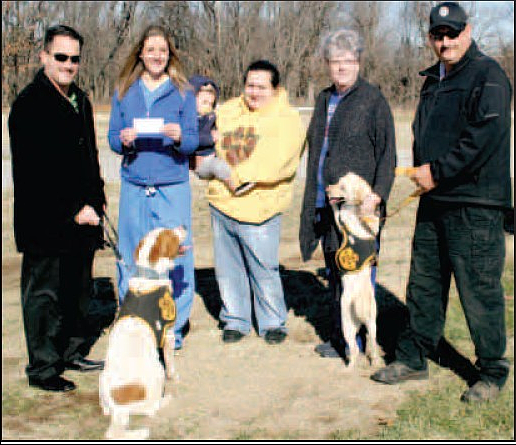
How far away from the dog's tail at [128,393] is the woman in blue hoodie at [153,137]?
1.48 meters

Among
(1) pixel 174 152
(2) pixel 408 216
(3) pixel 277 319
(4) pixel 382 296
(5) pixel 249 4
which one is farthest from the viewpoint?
(5) pixel 249 4

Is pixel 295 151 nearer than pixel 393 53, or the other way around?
pixel 295 151

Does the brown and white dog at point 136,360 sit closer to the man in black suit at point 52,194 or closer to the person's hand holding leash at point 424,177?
the man in black suit at point 52,194

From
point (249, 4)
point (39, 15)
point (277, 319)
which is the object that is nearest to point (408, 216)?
point (277, 319)

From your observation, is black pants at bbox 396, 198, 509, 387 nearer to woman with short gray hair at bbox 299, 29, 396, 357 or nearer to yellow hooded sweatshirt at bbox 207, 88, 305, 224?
woman with short gray hair at bbox 299, 29, 396, 357

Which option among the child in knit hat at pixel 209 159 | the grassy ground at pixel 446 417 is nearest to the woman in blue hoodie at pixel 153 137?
the child in knit hat at pixel 209 159

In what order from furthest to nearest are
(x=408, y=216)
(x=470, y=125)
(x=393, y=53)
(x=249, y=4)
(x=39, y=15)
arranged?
(x=393, y=53) → (x=249, y=4) → (x=408, y=216) → (x=39, y=15) → (x=470, y=125)

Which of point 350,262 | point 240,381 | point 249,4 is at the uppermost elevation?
point 249,4

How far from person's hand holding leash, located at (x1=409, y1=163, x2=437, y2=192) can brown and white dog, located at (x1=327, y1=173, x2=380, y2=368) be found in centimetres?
33

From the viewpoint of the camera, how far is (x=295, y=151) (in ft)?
14.3

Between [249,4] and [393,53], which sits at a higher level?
[249,4]

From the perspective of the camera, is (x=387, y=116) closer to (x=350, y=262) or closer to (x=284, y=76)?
(x=350, y=262)

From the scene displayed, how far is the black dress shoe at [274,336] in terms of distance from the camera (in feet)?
15.7

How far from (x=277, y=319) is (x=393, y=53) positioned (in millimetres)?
22229
